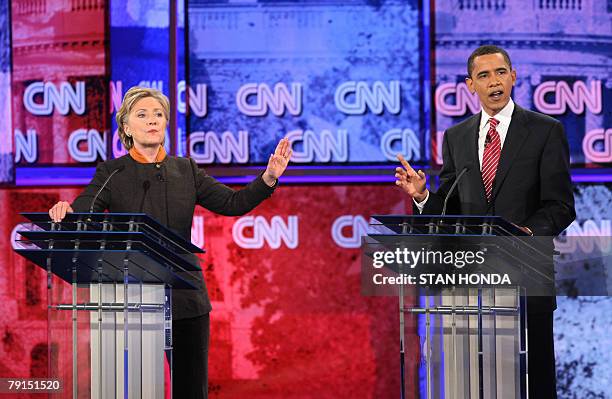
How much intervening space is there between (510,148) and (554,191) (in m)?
0.22

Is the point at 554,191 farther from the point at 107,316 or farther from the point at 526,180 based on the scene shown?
the point at 107,316

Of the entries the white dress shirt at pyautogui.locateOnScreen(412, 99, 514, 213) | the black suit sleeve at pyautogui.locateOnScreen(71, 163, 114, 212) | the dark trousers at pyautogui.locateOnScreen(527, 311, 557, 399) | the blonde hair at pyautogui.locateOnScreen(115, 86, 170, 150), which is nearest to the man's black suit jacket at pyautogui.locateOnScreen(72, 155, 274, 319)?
the black suit sleeve at pyautogui.locateOnScreen(71, 163, 114, 212)

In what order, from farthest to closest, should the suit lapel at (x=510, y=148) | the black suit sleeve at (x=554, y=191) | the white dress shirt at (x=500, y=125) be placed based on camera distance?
the white dress shirt at (x=500, y=125) → the suit lapel at (x=510, y=148) → the black suit sleeve at (x=554, y=191)

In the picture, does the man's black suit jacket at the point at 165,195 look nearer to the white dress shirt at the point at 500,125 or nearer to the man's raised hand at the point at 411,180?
the man's raised hand at the point at 411,180

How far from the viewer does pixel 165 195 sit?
11.0 feet

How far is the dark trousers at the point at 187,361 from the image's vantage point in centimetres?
326

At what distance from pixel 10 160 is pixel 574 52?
3125mm

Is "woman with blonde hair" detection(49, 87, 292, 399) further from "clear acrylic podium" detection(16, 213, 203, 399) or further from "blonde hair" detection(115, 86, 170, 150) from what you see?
"clear acrylic podium" detection(16, 213, 203, 399)

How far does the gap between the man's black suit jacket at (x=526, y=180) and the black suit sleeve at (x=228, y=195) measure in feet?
2.23

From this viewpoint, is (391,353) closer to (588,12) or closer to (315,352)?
(315,352)

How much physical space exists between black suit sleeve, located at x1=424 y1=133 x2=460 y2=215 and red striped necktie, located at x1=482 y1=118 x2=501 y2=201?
145 millimetres

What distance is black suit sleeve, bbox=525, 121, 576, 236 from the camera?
304 cm

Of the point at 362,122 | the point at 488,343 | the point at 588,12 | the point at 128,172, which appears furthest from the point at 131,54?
the point at 488,343

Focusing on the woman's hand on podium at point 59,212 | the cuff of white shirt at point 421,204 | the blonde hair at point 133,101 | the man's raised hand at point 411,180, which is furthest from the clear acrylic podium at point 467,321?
the blonde hair at point 133,101
